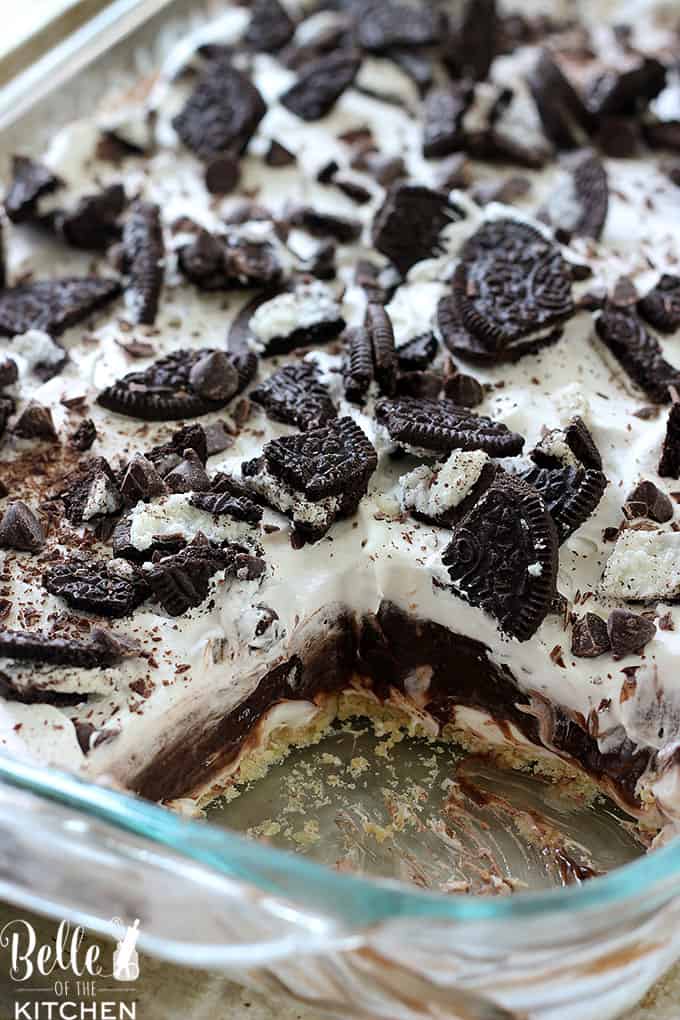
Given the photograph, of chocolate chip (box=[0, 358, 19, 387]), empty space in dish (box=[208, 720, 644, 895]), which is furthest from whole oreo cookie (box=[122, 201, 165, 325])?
empty space in dish (box=[208, 720, 644, 895])

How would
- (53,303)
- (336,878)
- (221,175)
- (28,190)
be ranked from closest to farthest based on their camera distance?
(336,878) → (53,303) → (28,190) → (221,175)

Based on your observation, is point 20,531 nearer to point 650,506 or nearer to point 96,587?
point 96,587

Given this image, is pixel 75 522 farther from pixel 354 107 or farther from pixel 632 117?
pixel 632 117

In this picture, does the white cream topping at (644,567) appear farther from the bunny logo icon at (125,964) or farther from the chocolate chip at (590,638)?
A: the bunny logo icon at (125,964)

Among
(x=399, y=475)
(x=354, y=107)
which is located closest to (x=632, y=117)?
(x=354, y=107)

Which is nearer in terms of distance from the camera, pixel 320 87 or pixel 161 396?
pixel 161 396

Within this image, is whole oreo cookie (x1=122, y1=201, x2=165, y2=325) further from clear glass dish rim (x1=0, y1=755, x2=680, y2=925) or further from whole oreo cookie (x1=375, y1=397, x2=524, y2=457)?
clear glass dish rim (x1=0, y1=755, x2=680, y2=925)

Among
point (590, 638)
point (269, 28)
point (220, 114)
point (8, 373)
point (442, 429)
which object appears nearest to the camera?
point (590, 638)

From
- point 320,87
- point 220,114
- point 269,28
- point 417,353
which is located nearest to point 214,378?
point 417,353

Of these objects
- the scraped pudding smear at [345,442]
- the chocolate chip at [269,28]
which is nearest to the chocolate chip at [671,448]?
the scraped pudding smear at [345,442]
